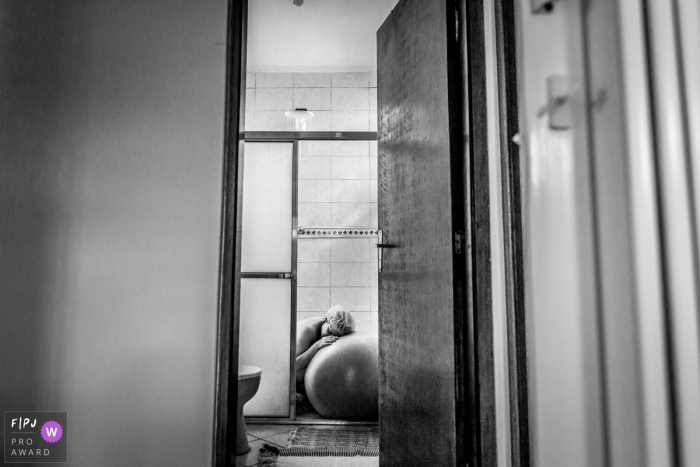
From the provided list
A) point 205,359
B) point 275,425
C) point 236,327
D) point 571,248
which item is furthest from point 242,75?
point 275,425

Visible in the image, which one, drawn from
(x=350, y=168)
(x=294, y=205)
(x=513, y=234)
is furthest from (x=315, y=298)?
(x=513, y=234)

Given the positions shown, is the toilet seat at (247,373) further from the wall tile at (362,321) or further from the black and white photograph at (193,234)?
the wall tile at (362,321)

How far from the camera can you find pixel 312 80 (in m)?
4.04

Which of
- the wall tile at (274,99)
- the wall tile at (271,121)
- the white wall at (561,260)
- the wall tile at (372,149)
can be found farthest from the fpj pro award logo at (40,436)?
the wall tile at (372,149)

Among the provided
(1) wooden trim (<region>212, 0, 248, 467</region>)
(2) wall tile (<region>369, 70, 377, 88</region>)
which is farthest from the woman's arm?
(2) wall tile (<region>369, 70, 377, 88</region>)

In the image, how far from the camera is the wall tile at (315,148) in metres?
4.04

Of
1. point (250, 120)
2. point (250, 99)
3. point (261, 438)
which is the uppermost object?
point (250, 99)

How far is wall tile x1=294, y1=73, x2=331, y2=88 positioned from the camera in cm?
403

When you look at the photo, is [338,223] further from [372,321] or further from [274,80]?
[274,80]

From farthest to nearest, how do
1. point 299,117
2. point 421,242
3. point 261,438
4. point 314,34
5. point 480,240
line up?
point 299,117, point 314,34, point 261,438, point 421,242, point 480,240

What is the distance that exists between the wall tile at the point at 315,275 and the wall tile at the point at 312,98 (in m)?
1.32

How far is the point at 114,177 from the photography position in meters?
1.64

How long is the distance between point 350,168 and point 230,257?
2.55 m

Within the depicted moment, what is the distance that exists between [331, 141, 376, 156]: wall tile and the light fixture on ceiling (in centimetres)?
30
